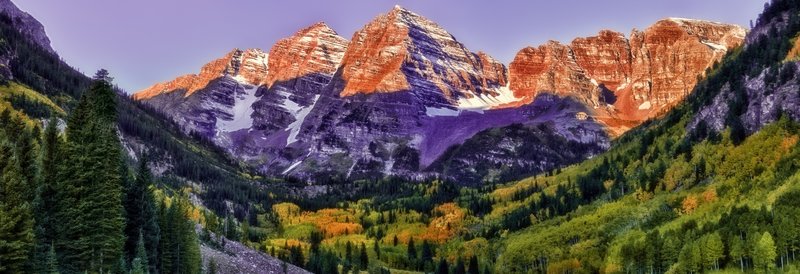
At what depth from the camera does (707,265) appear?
132 metres

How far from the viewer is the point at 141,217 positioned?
270 feet

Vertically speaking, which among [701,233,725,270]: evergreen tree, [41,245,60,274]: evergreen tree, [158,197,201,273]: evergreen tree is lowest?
[701,233,725,270]: evergreen tree

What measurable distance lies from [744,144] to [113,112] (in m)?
165

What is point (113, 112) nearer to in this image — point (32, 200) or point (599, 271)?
point (32, 200)

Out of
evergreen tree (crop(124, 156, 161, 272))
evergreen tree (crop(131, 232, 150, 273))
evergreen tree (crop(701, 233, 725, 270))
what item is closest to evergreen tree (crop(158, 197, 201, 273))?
evergreen tree (crop(124, 156, 161, 272))

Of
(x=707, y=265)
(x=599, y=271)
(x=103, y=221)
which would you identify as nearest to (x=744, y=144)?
(x=599, y=271)

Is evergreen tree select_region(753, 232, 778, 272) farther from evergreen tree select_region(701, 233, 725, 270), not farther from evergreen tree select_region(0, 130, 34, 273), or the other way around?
evergreen tree select_region(0, 130, 34, 273)

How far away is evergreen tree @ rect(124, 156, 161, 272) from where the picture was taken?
81188 mm

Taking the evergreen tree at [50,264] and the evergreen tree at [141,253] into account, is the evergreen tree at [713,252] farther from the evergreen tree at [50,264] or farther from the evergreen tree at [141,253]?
the evergreen tree at [50,264]

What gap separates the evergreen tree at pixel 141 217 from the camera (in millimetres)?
81188

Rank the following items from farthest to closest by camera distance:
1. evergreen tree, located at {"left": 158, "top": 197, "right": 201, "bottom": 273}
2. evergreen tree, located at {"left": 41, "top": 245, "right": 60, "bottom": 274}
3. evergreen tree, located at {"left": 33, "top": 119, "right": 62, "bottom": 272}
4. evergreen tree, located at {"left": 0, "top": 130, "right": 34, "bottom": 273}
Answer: evergreen tree, located at {"left": 158, "top": 197, "right": 201, "bottom": 273}, evergreen tree, located at {"left": 33, "top": 119, "right": 62, "bottom": 272}, evergreen tree, located at {"left": 41, "top": 245, "right": 60, "bottom": 274}, evergreen tree, located at {"left": 0, "top": 130, "right": 34, "bottom": 273}

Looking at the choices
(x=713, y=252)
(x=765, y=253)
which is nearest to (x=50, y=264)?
(x=765, y=253)

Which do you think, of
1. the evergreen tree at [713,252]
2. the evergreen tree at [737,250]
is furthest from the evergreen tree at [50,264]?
the evergreen tree at [713,252]

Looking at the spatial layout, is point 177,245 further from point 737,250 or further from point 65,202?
point 737,250
